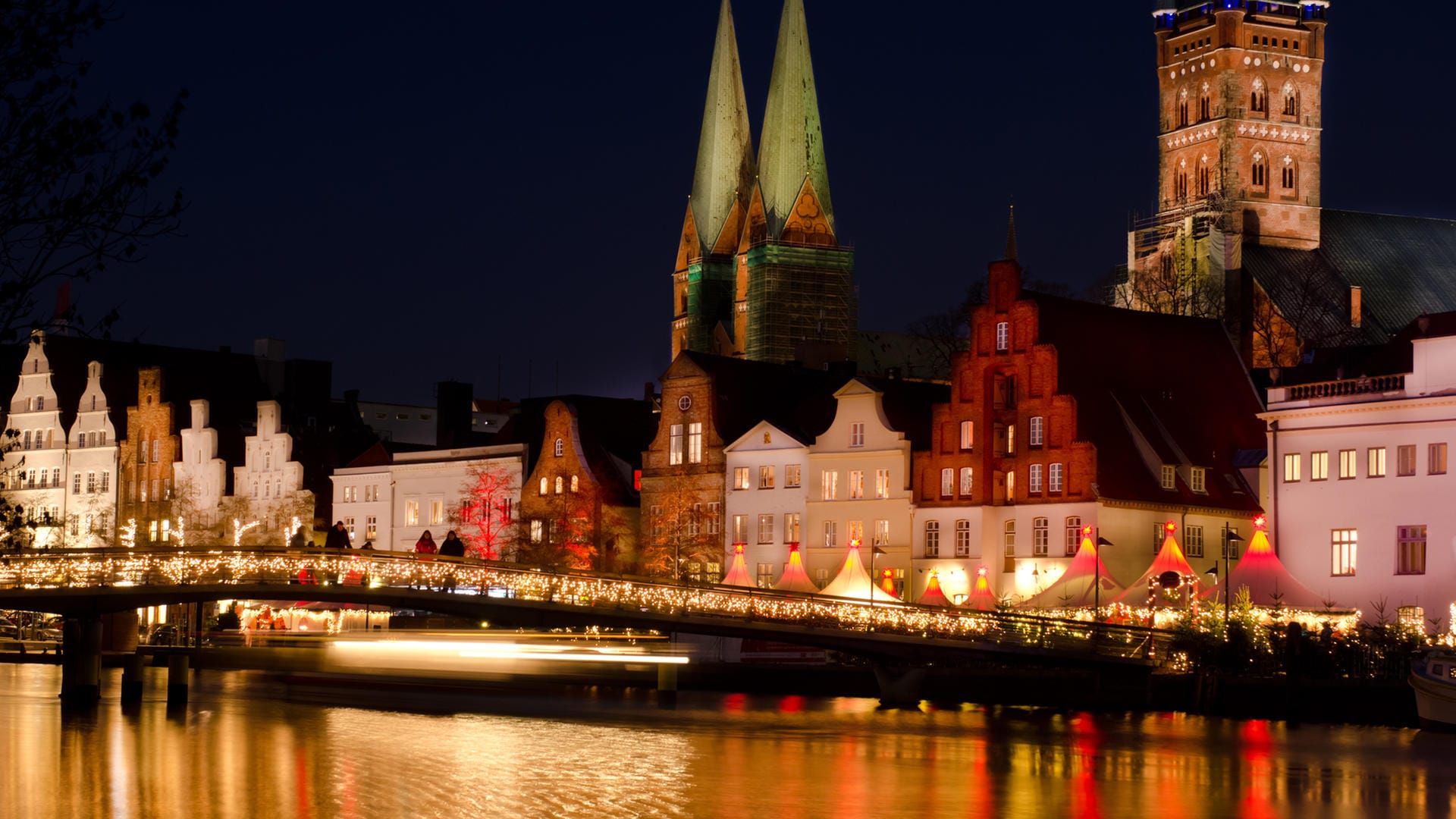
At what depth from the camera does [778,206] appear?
166375mm

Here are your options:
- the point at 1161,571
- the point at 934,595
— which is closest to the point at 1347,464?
the point at 1161,571

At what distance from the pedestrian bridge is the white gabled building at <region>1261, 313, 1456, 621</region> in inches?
419

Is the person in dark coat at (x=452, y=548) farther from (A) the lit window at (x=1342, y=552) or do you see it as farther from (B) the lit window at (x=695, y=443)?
(A) the lit window at (x=1342, y=552)

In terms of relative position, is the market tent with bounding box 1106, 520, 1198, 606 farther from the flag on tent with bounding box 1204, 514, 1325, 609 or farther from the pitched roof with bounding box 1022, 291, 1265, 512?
the pitched roof with bounding box 1022, 291, 1265, 512

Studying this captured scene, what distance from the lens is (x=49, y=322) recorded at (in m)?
28.2

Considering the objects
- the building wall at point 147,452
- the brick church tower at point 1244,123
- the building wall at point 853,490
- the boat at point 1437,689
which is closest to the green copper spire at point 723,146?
the brick church tower at point 1244,123

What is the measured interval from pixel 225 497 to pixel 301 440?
445 centimetres

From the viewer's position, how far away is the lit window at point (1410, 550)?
69188 mm

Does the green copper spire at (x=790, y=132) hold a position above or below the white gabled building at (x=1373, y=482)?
above

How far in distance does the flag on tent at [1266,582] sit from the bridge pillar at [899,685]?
29.7 ft

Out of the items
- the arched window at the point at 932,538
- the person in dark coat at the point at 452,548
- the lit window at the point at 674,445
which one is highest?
the lit window at the point at 674,445

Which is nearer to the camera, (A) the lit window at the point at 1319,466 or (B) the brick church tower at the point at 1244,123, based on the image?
(A) the lit window at the point at 1319,466

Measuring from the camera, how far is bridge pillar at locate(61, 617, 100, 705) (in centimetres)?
6562

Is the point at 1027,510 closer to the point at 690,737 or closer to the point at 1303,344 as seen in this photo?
the point at 690,737
